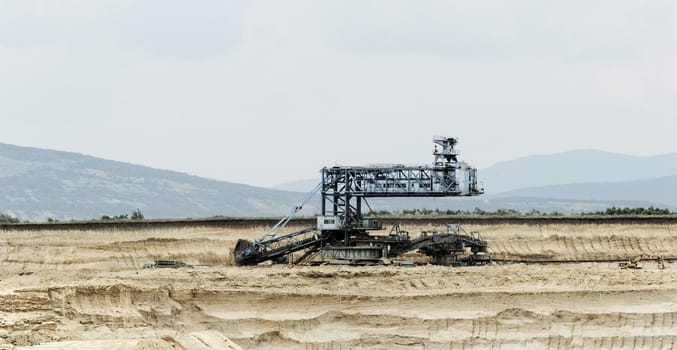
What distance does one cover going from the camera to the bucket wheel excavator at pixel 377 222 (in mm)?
61688

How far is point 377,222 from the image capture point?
63094 millimetres

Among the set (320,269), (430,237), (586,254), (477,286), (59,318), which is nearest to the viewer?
(59,318)

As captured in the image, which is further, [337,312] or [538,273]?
[538,273]

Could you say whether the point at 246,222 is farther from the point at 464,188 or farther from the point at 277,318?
the point at 277,318

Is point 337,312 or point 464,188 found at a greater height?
point 464,188

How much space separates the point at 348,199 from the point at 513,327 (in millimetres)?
15062

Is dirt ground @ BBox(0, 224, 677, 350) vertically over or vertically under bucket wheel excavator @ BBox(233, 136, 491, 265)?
under

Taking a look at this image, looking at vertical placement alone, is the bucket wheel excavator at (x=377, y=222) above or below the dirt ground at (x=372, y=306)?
above

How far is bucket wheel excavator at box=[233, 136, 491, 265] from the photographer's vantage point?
6169 cm

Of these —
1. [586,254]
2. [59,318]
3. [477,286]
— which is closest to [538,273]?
[477,286]

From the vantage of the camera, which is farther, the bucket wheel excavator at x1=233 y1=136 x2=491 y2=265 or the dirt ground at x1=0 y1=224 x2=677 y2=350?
the bucket wheel excavator at x1=233 y1=136 x2=491 y2=265

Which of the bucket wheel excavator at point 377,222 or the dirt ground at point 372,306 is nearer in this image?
the dirt ground at point 372,306

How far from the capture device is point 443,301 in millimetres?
49688

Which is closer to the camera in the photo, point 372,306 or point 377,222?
point 372,306
